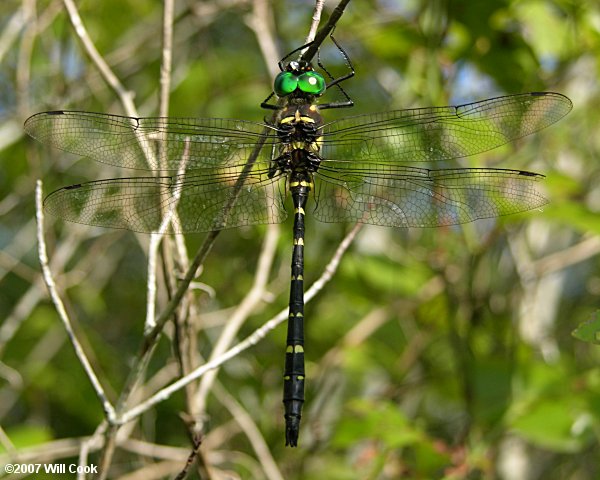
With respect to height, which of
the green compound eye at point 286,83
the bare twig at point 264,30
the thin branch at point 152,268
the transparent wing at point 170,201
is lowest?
the thin branch at point 152,268

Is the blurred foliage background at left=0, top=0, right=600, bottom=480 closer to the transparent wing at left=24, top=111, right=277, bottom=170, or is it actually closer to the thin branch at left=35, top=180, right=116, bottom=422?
the thin branch at left=35, top=180, right=116, bottom=422

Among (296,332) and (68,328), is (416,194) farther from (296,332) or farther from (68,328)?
(68,328)

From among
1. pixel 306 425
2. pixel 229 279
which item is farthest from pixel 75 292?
pixel 306 425

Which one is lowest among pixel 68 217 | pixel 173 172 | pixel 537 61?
pixel 68 217

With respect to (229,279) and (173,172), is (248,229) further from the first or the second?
(173,172)

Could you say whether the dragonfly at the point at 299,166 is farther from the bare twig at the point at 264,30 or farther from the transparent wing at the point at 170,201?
the bare twig at the point at 264,30

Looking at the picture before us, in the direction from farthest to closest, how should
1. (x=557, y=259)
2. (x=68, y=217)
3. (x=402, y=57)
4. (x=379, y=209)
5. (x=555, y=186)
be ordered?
1. (x=557, y=259)
2. (x=402, y=57)
3. (x=555, y=186)
4. (x=379, y=209)
5. (x=68, y=217)

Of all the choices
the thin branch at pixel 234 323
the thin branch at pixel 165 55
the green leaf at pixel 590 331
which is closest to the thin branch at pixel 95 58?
the thin branch at pixel 165 55
